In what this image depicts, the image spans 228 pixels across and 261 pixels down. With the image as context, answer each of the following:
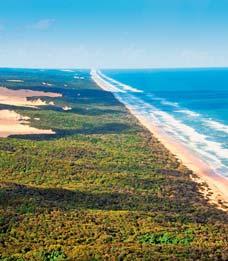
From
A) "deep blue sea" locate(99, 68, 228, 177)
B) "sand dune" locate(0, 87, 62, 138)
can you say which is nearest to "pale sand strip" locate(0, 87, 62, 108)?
"sand dune" locate(0, 87, 62, 138)

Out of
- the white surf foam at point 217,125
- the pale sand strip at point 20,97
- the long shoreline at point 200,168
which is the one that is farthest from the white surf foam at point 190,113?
the pale sand strip at point 20,97

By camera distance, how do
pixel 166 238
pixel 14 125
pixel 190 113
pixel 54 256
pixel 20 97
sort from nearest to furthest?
1. pixel 54 256
2. pixel 166 238
3. pixel 14 125
4. pixel 190 113
5. pixel 20 97

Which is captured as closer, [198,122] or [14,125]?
[14,125]

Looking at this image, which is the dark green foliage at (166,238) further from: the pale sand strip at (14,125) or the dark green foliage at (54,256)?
the pale sand strip at (14,125)

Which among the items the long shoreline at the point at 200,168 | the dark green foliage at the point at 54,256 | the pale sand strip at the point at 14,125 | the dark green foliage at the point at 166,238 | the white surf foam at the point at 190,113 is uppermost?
the dark green foliage at the point at 54,256

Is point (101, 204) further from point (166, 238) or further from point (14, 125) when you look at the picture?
point (14, 125)

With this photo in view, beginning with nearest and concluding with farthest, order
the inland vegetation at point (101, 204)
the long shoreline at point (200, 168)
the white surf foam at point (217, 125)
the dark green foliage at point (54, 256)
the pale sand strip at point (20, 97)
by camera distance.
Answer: the dark green foliage at point (54, 256) < the inland vegetation at point (101, 204) < the long shoreline at point (200, 168) < the white surf foam at point (217, 125) < the pale sand strip at point (20, 97)

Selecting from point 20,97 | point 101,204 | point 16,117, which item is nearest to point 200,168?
point 101,204

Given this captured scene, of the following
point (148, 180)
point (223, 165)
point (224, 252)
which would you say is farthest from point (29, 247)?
point (223, 165)
